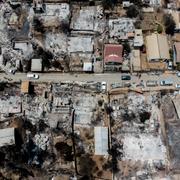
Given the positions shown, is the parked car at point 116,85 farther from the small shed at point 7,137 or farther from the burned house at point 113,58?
the small shed at point 7,137

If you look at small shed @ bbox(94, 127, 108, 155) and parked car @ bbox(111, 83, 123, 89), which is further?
parked car @ bbox(111, 83, 123, 89)

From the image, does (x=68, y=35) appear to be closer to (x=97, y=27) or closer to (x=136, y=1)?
(x=97, y=27)

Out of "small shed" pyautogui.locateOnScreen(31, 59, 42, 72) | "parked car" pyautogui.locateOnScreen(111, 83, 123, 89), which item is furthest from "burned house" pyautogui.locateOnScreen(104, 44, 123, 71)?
"small shed" pyautogui.locateOnScreen(31, 59, 42, 72)

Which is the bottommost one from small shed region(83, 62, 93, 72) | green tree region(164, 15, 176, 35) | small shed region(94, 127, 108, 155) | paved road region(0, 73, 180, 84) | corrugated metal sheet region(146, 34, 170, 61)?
small shed region(94, 127, 108, 155)

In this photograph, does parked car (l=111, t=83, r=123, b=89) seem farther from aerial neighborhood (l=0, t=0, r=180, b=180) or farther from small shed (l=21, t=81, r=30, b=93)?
small shed (l=21, t=81, r=30, b=93)

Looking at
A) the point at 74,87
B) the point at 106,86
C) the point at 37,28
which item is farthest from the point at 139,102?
the point at 37,28

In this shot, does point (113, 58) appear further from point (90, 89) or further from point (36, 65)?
point (36, 65)

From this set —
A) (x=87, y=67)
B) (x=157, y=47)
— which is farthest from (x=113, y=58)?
(x=157, y=47)

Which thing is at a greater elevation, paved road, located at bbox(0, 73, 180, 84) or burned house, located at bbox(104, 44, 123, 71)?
burned house, located at bbox(104, 44, 123, 71)
